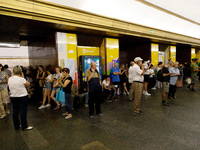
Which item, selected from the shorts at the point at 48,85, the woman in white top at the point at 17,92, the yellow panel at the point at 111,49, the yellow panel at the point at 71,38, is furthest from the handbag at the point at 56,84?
the yellow panel at the point at 111,49

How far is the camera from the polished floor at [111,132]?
2.56 m

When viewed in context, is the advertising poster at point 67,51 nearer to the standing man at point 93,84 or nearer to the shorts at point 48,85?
the shorts at point 48,85

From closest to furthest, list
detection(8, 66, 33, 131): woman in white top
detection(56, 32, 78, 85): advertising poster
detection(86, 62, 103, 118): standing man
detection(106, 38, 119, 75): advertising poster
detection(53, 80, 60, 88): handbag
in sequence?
detection(8, 66, 33, 131): woman in white top → detection(86, 62, 103, 118): standing man → detection(53, 80, 60, 88): handbag → detection(56, 32, 78, 85): advertising poster → detection(106, 38, 119, 75): advertising poster

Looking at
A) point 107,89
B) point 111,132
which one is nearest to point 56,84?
point 107,89

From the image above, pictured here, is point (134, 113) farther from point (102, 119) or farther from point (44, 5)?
point (44, 5)

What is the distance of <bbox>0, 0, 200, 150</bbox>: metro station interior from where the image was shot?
2756 millimetres

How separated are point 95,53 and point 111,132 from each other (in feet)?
15.5

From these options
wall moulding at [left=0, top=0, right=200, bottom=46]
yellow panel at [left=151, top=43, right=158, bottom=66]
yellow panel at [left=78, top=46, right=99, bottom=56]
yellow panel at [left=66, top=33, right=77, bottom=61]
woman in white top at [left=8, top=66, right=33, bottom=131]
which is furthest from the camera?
yellow panel at [left=151, top=43, right=158, bottom=66]

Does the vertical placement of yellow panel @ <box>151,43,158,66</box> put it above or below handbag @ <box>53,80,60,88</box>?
above

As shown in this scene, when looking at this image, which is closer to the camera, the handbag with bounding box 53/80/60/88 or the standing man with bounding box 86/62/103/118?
the standing man with bounding box 86/62/103/118

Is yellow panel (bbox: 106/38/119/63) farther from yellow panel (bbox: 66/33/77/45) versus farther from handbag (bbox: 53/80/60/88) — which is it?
handbag (bbox: 53/80/60/88)

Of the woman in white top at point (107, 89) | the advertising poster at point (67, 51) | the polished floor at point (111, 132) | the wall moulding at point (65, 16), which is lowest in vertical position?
the polished floor at point (111, 132)

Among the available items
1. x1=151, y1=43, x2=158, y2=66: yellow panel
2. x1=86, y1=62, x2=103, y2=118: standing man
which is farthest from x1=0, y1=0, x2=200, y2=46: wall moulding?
x1=151, y1=43, x2=158, y2=66: yellow panel

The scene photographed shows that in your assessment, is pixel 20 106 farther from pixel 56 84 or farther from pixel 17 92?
pixel 56 84
